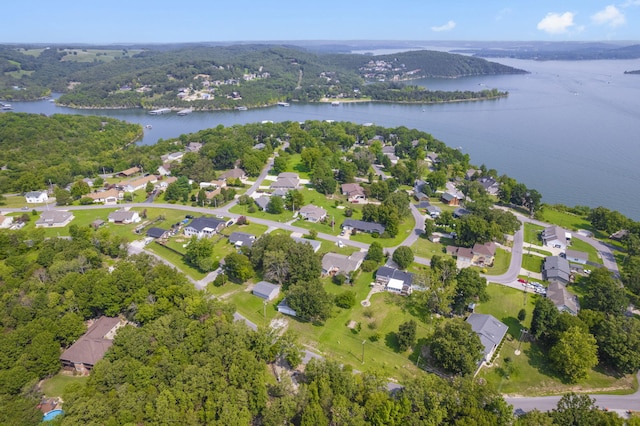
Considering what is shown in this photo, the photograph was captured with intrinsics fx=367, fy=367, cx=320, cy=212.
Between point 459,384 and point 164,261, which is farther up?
point 459,384

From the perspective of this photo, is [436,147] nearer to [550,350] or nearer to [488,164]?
[488,164]

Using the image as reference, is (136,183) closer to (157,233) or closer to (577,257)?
(157,233)

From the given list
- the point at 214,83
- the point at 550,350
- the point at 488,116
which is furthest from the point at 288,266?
the point at 214,83

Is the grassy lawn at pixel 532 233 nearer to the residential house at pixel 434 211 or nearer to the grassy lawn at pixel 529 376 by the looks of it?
the residential house at pixel 434 211

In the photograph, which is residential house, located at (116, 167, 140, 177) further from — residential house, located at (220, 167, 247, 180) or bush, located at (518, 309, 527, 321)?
bush, located at (518, 309, 527, 321)

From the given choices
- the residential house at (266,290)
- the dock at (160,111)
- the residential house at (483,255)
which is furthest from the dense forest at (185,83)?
the residential house at (266,290)

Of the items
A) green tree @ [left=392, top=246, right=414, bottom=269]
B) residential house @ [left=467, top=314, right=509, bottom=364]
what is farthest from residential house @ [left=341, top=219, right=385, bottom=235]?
residential house @ [left=467, top=314, right=509, bottom=364]
